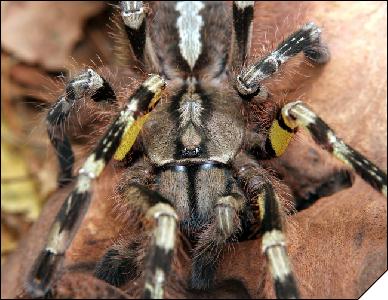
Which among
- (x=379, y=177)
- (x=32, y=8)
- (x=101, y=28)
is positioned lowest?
(x=101, y=28)

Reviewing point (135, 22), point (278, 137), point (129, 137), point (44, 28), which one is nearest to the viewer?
point (129, 137)

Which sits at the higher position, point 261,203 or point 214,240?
point 261,203

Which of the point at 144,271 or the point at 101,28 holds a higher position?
the point at 144,271

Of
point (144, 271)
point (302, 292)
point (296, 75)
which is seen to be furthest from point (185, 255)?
point (296, 75)

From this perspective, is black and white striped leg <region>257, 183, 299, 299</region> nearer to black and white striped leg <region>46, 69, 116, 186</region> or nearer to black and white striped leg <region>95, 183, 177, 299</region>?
black and white striped leg <region>95, 183, 177, 299</region>

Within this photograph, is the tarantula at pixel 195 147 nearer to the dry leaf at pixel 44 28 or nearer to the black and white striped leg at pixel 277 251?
the black and white striped leg at pixel 277 251

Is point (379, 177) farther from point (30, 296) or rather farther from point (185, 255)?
point (30, 296)

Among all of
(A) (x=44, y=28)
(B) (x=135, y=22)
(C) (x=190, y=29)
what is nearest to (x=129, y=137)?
(B) (x=135, y=22)

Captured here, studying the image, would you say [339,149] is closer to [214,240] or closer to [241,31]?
[214,240]
